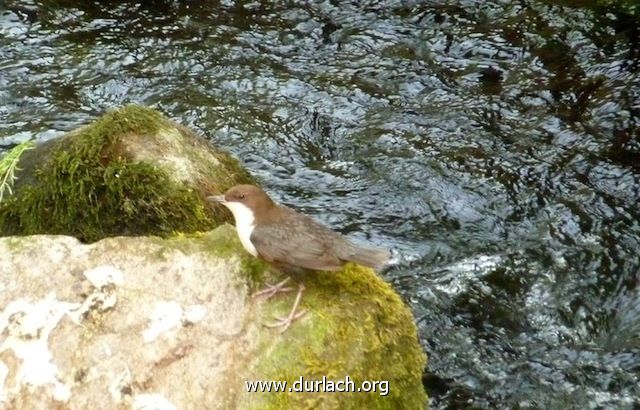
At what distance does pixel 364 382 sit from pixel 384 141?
3.72 meters

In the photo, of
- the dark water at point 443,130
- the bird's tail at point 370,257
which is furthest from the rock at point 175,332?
the dark water at point 443,130

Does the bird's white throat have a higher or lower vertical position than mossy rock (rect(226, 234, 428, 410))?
higher

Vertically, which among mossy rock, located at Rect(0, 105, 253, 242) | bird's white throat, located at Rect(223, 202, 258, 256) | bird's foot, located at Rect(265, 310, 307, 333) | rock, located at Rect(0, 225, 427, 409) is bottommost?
mossy rock, located at Rect(0, 105, 253, 242)

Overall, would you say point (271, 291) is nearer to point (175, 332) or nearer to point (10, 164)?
point (175, 332)

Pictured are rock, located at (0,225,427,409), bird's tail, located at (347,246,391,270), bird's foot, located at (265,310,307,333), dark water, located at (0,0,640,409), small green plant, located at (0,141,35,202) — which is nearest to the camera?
rock, located at (0,225,427,409)

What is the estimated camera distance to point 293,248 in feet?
12.9

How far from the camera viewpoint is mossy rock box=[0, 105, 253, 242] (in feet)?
16.1

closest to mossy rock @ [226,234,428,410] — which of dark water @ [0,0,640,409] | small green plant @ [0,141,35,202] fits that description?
dark water @ [0,0,640,409]

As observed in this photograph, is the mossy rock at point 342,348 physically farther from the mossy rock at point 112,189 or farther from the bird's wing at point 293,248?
the mossy rock at point 112,189

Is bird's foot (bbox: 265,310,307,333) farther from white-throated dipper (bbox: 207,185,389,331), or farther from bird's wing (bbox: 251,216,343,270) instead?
bird's wing (bbox: 251,216,343,270)

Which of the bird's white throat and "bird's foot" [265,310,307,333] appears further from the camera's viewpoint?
the bird's white throat

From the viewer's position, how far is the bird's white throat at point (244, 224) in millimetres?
3957

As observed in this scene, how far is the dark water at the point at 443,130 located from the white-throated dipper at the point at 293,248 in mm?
1506

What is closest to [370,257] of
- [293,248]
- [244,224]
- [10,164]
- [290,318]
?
[293,248]
